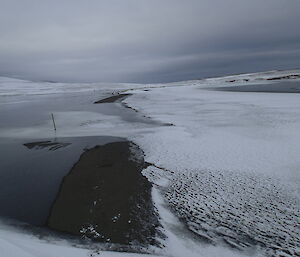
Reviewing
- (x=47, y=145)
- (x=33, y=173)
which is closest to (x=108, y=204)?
(x=33, y=173)

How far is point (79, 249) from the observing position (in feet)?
15.3

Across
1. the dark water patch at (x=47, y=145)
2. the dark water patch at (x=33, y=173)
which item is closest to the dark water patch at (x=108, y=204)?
the dark water patch at (x=33, y=173)

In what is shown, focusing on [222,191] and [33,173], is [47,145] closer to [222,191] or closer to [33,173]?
[33,173]

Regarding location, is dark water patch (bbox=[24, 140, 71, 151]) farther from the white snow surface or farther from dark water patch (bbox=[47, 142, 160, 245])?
the white snow surface

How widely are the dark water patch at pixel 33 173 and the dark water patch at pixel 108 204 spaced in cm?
37

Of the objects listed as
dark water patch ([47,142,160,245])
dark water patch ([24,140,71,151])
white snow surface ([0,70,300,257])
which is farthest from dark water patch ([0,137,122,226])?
white snow surface ([0,70,300,257])

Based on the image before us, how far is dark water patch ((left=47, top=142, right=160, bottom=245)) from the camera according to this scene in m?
5.28

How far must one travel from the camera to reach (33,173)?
27.9 ft

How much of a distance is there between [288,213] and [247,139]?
550 centimetres

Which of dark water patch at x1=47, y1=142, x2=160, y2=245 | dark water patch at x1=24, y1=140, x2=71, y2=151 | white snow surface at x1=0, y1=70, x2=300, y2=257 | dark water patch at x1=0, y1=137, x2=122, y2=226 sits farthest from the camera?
dark water patch at x1=24, y1=140, x2=71, y2=151

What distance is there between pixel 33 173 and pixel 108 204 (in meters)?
3.82

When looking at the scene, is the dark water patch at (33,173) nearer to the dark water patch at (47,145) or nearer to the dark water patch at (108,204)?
the dark water patch at (47,145)

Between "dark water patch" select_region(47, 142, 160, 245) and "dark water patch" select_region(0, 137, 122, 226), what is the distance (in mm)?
369

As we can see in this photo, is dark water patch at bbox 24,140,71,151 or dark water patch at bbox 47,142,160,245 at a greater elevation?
dark water patch at bbox 24,140,71,151
